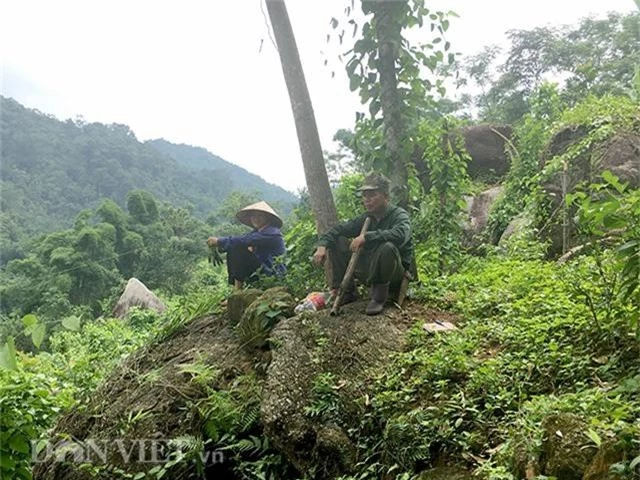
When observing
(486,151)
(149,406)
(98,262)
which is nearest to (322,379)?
(149,406)

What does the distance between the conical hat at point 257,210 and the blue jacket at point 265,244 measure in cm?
10

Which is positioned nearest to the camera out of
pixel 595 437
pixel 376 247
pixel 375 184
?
pixel 595 437

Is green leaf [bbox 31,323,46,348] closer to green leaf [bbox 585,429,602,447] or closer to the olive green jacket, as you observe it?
green leaf [bbox 585,429,602,447]

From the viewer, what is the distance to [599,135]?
608 cm

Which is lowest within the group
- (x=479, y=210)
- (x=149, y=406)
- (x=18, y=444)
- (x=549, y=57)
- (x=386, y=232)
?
(x=149, y=406)

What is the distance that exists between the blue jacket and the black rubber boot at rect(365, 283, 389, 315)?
4.95 ft

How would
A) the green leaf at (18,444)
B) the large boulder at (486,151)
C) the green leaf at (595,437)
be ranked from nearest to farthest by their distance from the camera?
the green leaf at (595,437)
the green leaf at (18,444)
the large boulder at (486,151)

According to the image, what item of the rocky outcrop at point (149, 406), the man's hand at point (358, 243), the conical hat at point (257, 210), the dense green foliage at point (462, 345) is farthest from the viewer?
the conical hat at point (257, 210)

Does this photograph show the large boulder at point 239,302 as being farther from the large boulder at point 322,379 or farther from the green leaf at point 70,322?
the green leaf at point 70,322

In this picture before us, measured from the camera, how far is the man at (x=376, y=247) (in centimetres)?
412

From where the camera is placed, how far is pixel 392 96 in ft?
17.2

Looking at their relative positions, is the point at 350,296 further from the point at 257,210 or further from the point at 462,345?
the point at 257,210

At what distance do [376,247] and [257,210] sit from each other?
1810 millimetres

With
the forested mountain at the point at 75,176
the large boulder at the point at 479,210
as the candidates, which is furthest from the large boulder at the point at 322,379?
the forested mountain at the point at 75,176
